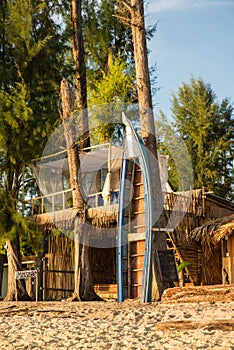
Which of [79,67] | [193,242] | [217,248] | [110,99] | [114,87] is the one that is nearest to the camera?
[193,242]

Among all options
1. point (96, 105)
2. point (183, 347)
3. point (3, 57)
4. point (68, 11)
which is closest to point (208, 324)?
point (183, 347)

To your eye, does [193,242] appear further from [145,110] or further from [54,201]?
[145,110]

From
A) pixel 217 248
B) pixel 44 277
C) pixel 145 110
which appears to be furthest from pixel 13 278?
pixel 145 110

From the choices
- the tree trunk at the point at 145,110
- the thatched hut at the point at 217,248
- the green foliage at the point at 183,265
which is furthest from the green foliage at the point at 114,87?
the tree trunk at the point at 145,110

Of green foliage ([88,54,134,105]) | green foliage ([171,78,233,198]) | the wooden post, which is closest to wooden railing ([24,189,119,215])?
the wooden post

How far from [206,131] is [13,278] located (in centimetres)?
1262

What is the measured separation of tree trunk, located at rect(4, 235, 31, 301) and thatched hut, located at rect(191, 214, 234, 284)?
4.38 m

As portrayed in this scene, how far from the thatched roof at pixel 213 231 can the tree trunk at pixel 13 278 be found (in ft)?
14.3

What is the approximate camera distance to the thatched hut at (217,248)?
14195 mm

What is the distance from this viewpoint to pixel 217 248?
15.5 meters

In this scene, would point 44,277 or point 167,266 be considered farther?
point 44,277

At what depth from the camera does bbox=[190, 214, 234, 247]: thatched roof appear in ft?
45.9

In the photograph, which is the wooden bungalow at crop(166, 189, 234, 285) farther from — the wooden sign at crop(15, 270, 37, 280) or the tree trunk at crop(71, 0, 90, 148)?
the wooden sign at crop(15, 270, 37, 280)

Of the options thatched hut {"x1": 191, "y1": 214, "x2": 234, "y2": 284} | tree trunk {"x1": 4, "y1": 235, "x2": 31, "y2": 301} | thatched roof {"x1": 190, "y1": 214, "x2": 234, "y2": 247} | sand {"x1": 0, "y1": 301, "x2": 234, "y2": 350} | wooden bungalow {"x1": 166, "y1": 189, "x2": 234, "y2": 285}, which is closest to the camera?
sand {"x1": 0, "y1": 301, "x2": 234, "y2": 350}
